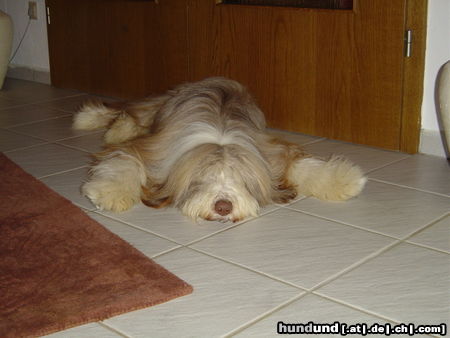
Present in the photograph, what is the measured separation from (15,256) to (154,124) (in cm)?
106

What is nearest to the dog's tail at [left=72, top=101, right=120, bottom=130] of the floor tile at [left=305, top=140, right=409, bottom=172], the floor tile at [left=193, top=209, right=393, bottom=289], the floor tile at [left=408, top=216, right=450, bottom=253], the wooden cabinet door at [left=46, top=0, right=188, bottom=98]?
the wooden cabinet door at [left=46, top=0, right=188, bottom=98]

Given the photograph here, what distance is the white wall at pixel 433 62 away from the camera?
126 inches

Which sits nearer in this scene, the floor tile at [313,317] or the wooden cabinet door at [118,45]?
the floor tile at [313,317]

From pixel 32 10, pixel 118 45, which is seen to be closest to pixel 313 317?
pixel 118 45

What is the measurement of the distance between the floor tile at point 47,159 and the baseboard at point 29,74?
6.70ft

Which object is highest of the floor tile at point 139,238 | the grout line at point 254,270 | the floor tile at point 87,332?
the floor tile at point 139,238

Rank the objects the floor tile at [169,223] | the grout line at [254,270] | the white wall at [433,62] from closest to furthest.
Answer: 1. the grout line at [254,270]
2. the floor tile at [169,223]
3. the white wall at [433,62]

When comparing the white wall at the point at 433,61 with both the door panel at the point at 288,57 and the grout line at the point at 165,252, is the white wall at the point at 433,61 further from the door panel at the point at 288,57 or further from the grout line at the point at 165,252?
the grout line at the point at 165,252

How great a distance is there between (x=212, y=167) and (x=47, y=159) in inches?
51.9

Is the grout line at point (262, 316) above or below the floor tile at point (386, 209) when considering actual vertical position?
below

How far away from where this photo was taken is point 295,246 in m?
2.37

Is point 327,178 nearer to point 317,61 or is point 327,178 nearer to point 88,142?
point 317,61

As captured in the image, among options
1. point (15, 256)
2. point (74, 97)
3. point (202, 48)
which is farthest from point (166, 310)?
point (74, 97)

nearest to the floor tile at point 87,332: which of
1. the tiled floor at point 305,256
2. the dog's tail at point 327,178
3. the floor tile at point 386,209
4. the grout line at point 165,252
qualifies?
the tiled floor at point 305,256
